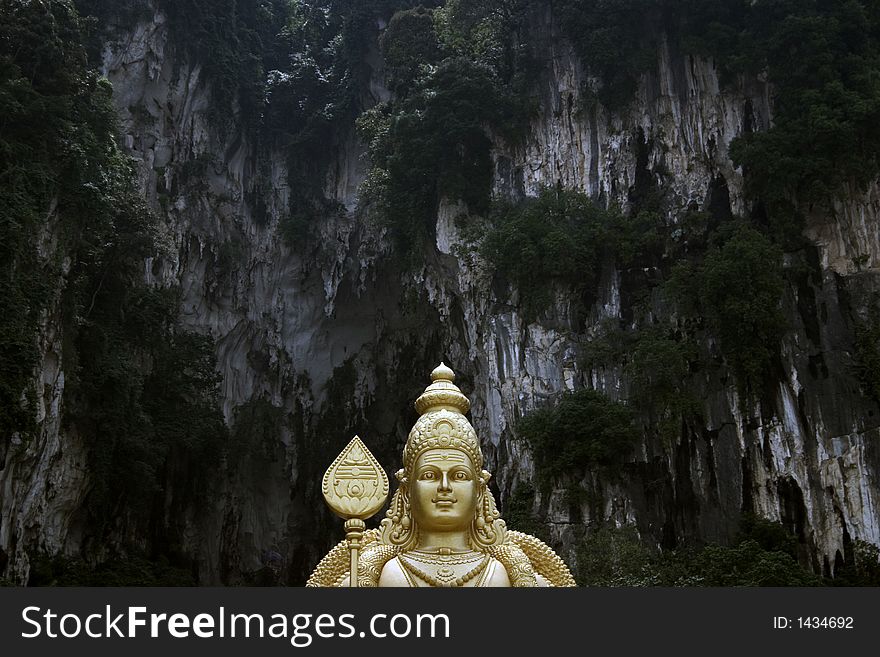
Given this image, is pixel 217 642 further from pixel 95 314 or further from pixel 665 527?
pixel 95 314

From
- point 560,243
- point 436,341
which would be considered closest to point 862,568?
point 560,243

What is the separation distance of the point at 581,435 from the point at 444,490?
963 cm

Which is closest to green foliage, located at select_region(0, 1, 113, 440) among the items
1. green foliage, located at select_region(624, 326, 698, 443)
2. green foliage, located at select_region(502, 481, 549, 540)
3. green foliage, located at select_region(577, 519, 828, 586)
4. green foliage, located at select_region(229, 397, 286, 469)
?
green foliage, located at select_region(229, 397, 286, 469)

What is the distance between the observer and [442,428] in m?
4.18

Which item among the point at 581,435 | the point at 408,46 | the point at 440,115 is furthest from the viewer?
the point at 408,46

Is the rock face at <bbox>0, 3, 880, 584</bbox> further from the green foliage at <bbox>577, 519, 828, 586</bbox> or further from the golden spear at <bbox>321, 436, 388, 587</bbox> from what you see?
the golden spear at <bbox>321, 436, 388, 587</bbox>

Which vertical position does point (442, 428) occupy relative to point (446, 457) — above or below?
above

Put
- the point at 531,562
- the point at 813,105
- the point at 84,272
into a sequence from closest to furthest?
the point at 531,562
the point at 813,105
the point at 84,272

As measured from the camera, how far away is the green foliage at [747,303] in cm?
1306

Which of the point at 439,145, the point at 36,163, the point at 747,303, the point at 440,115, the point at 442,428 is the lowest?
the point at 442,428

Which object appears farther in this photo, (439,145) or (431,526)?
(439,145)

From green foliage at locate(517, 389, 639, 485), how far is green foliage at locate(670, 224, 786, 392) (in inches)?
64.6

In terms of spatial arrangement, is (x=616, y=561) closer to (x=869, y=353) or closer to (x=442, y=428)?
(x=869, y=353)

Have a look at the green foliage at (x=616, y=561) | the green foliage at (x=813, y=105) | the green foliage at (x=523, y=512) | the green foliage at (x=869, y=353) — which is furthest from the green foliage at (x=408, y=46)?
the green foliage at (x=616, y=561)
